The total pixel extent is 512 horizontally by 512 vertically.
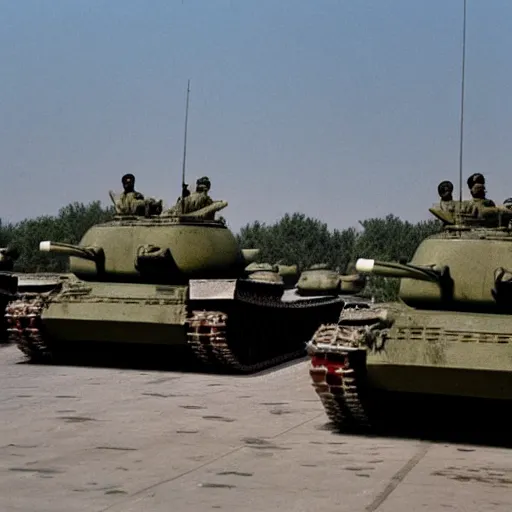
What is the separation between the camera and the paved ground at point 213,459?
8.33m

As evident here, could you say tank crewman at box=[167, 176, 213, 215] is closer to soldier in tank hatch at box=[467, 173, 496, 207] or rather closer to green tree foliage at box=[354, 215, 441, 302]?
soldier in tank hatch at box=[467, 173, 496, 207]

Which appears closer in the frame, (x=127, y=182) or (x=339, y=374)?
(x=339, y=374)

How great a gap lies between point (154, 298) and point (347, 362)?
Result: 6.16 meters

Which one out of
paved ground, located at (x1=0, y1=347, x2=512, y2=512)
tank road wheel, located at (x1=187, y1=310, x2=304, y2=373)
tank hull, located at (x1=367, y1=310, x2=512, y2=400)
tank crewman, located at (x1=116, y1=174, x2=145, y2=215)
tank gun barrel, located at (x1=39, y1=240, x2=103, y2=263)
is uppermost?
tank crewman, located at (x1=116, y1=174, x2=145, y2=215)

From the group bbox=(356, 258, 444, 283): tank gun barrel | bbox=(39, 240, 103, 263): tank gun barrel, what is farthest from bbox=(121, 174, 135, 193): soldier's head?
bbox=(356, 258, 444, 283): tank gun barrel

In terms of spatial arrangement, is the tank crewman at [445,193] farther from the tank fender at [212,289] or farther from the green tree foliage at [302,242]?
the green tree foliage at [302,242]

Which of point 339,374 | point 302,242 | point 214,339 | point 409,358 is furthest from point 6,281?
point 302,242

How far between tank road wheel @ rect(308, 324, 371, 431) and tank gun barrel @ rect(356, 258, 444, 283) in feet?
2.14

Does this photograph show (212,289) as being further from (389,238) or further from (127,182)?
(389,238)

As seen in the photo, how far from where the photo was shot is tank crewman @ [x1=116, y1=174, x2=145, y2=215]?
18.7 metres

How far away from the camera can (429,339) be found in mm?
11336

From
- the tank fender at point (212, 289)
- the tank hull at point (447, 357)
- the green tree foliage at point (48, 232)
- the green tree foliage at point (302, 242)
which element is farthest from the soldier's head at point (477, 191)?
the green tree foliage at point (302, 242)

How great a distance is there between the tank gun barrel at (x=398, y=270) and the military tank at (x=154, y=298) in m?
5.03

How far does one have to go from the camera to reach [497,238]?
1223 centimetres
